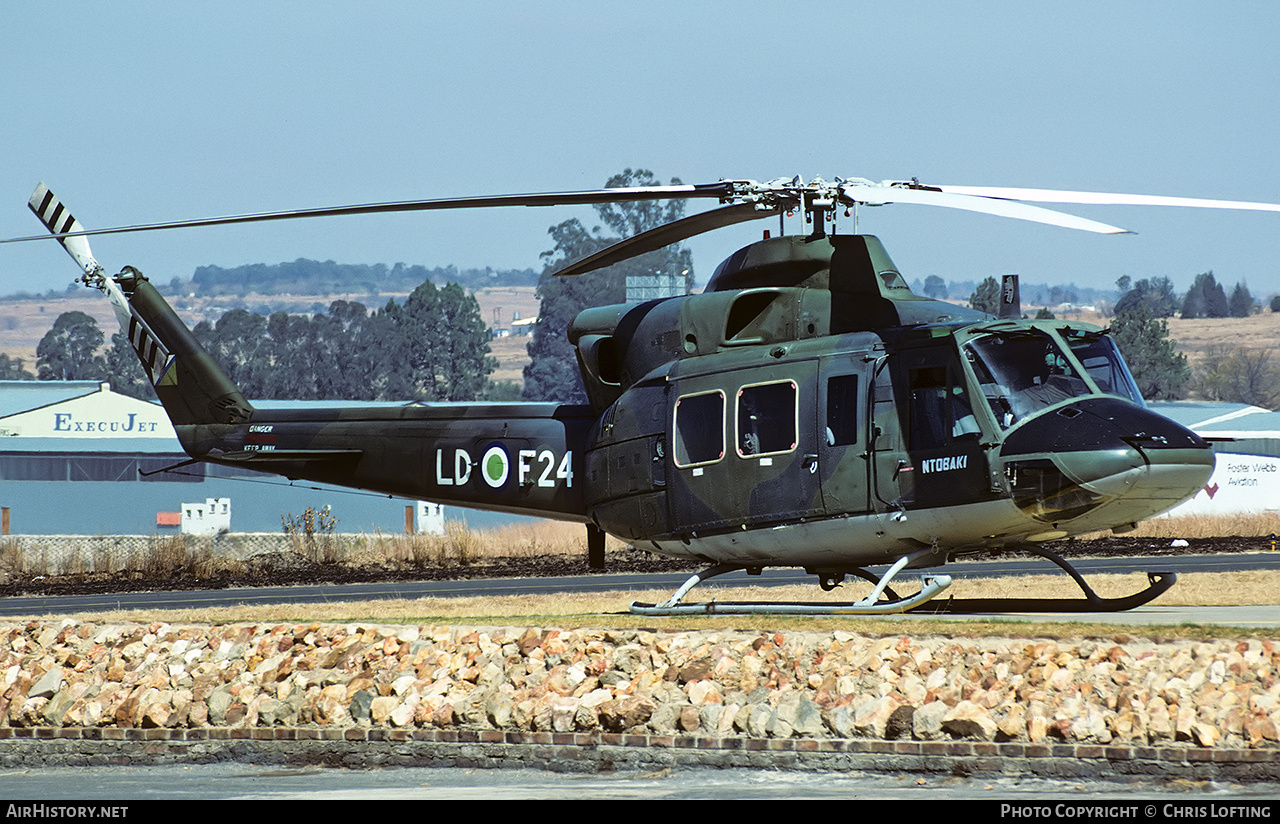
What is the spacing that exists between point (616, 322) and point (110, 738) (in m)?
7.25

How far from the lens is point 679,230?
1600 cm

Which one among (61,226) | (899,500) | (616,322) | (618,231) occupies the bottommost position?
(899,500)

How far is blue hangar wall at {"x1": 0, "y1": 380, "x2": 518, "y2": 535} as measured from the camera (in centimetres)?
6253

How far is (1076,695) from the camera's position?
11.6 metres

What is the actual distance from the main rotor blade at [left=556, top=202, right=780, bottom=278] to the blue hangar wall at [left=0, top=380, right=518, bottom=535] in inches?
1719

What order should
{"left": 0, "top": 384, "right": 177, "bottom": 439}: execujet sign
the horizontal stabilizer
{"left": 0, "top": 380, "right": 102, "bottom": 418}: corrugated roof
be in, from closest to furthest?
the horizontal stabilizer
{"left": 0, "top": 384, "right": 177, "bottom": 439}: execujet sign
{"left": 0, "top": 380, "right": 102, "bottom": 418}: corrugated roof

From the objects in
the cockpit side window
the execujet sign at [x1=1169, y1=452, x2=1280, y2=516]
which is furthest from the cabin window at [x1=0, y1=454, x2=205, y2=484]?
the cockpit side window

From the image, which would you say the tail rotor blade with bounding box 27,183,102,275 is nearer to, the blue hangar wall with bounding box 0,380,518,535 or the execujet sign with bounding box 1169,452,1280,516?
the blue hangar wall with bounding box 0,380,518,535

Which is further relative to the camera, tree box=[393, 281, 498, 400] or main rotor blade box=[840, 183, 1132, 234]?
tree box=[393, 281, 498, 400]

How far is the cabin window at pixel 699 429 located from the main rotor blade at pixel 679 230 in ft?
5.60

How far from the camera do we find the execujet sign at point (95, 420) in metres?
75.9

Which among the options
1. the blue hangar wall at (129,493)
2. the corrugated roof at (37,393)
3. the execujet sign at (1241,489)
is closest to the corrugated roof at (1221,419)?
the execujet sign at (1241,489)
